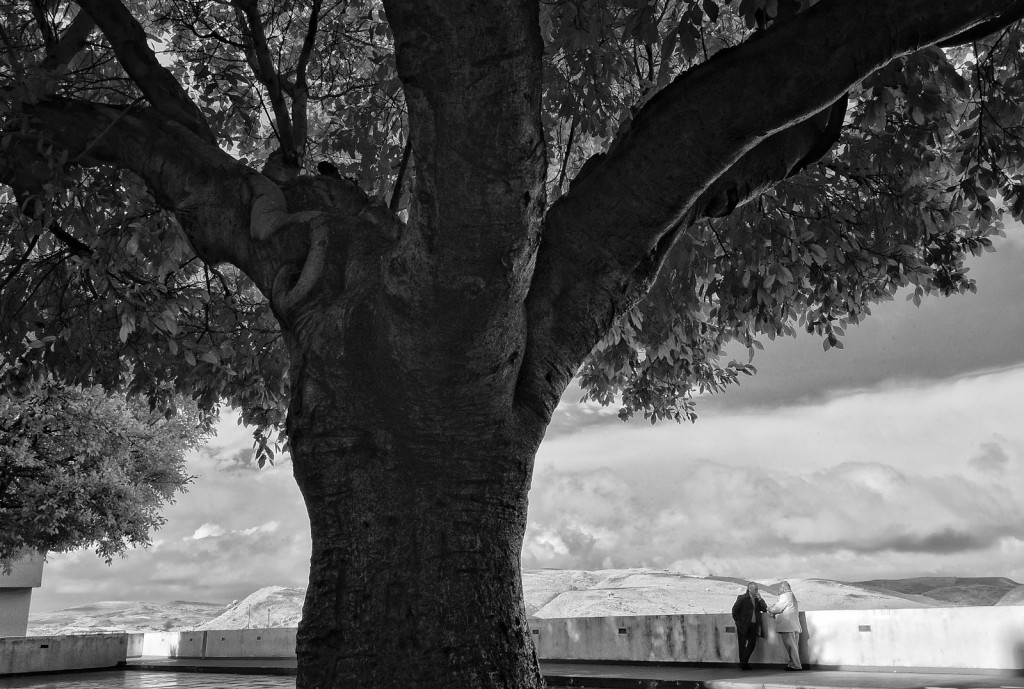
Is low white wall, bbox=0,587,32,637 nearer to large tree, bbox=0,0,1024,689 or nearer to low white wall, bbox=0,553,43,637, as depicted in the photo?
low white wall, bbox=0,553,43,637

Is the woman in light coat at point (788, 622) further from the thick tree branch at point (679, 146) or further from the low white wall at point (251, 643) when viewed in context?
the thick tree branch at point (679, 146)

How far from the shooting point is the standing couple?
1537 cm

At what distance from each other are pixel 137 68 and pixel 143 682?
13725 millimetres

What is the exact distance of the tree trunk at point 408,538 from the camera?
12.2 ft

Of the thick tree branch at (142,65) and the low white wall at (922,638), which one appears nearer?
the thick tree branch at (142,65)

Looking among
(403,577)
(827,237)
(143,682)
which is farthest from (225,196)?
(143,682)

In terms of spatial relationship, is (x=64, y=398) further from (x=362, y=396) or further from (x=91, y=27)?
(x=362, y=396)

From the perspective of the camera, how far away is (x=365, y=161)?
10023mm

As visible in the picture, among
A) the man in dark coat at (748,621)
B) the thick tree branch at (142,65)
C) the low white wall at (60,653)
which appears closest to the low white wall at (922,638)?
the man in dark coat at (748,621)

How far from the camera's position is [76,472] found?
20500 mm

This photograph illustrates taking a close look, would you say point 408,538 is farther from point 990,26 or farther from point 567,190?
point 990,26

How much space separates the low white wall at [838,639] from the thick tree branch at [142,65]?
13.4m

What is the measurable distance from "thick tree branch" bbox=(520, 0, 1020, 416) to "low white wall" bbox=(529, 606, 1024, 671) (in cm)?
1187

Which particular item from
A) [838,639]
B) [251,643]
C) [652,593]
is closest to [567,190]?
[838,639]
